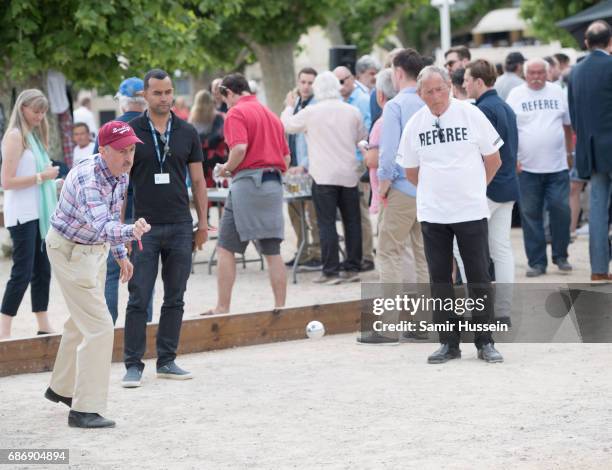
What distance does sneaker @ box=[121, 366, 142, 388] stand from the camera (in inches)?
323

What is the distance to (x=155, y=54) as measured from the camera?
1527 centimetres

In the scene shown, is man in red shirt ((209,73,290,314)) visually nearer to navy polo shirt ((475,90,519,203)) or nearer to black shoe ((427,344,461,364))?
navy polo shirt ((475,90,519,203))

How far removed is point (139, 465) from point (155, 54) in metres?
9.60

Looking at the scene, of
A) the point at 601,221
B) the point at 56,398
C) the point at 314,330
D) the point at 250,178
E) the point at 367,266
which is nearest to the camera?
the point at 56,398

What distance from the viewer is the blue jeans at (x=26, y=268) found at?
9695 millimetres

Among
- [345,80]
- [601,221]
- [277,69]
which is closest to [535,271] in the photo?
[601,221]

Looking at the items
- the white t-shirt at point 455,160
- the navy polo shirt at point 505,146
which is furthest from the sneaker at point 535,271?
the white t-shirt at point 455,160

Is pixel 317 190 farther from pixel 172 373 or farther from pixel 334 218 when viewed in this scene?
pixel 172 373

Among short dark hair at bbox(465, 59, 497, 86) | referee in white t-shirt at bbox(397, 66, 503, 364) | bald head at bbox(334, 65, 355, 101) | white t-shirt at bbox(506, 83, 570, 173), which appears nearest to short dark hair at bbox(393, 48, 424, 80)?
short dark hair at bbox(465, 59, 497, 86)

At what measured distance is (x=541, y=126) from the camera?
12.6 m

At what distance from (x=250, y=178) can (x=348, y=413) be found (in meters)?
3.40

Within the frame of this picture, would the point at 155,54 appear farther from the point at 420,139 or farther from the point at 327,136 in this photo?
the point at 420,139

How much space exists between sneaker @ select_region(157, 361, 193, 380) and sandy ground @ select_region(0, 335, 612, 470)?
58 mm

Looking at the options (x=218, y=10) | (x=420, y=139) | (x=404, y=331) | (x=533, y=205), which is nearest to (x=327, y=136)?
(x=533, y=205)
